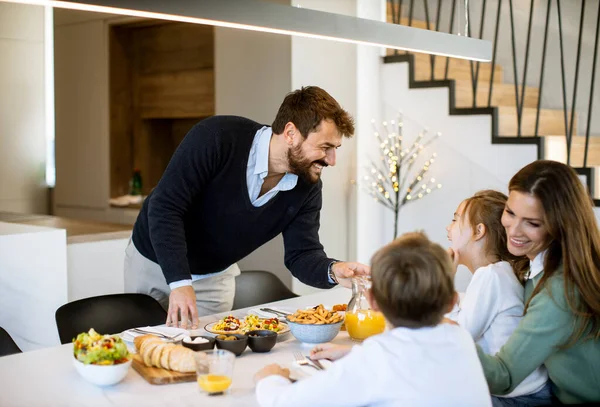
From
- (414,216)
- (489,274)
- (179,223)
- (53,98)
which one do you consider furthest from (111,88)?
(489,274)

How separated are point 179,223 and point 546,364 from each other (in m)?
1.21

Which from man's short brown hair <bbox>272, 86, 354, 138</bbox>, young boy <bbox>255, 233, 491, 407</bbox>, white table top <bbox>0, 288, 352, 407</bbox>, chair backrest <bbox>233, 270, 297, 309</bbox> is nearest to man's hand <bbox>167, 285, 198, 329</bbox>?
white table top <bbox>0, 288, 352, 407</bbox>

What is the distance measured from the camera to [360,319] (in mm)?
2195

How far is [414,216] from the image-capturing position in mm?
5129

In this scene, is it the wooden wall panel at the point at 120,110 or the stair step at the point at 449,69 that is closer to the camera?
the stair step at the point at 449,69

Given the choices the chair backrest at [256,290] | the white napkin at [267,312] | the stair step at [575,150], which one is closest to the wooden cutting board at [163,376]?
the white napkin at [267,312]

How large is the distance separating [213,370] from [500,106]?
3798 millimetres

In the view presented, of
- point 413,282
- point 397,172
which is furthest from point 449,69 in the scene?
point 413,282

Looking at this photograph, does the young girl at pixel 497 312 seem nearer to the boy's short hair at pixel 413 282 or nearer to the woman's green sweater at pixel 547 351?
the woman's green sweater at pixel 547 351

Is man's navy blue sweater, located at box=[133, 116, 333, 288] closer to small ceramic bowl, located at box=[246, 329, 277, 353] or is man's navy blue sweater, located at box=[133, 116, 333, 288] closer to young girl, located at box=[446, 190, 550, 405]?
small ceramic bowl, located at box=[246, 329, 277, 353]

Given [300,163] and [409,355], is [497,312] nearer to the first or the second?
[409,355]

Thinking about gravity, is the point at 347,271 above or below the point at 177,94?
below

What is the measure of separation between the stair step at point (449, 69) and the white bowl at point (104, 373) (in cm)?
381

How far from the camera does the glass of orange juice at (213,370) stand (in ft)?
5.50
